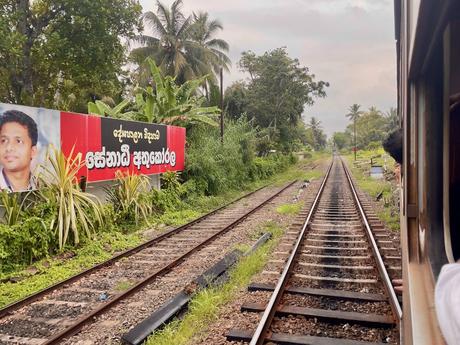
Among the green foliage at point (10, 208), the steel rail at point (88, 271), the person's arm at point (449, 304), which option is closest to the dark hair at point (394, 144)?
the person's arm at point (449, 304)

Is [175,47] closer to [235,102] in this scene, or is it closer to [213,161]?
[235,102]

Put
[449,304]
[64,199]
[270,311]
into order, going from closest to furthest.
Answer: [449,304] < [270,311] < [64,199]

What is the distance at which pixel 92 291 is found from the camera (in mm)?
5934

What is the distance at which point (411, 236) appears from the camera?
2900 mm

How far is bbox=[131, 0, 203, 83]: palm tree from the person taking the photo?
1040 inches

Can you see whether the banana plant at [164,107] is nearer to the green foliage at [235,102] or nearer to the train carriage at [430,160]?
the train carriage at [430,160]

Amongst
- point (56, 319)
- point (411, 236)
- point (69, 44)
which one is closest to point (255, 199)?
point (69, 44)

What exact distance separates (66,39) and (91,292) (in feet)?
33.0

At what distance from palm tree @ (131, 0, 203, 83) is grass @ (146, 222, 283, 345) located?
21.2m

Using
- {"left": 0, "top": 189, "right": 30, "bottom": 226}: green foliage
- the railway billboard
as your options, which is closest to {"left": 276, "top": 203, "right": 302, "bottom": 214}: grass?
the railway billboard

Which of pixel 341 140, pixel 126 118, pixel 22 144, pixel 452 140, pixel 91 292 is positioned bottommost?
pixel 91 292

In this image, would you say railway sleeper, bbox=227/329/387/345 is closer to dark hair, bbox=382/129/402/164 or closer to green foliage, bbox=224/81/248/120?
dark hair, bbox=382/129/402/164

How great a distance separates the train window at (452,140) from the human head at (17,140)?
7.30 m

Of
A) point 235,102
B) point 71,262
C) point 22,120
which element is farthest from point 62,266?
point 235,102
